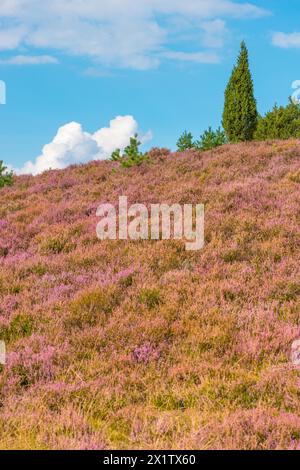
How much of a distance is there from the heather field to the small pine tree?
13.5 m

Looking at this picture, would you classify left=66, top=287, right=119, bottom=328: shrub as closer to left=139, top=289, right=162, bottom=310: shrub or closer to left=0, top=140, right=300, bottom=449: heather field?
left=0, top=140, right=300, bottom=449: heather field

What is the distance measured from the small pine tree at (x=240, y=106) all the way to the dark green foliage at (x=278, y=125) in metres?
6.65

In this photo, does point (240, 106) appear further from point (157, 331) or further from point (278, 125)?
point (157, 331)

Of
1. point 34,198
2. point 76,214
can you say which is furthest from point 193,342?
point 34,198

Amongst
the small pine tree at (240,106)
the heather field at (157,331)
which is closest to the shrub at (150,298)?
the heather field at (157,331)

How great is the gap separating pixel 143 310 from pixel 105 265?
2.58 meters

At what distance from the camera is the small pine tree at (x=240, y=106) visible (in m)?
27.7

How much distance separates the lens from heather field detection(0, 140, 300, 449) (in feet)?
16.3

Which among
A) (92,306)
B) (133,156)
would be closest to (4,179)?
(133,156)

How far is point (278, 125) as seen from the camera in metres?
34.9

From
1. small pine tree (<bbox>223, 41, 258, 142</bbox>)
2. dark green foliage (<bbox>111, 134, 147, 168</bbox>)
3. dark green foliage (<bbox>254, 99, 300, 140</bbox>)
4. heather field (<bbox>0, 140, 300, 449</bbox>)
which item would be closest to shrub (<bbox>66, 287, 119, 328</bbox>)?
heather field (<bbox>0, 140, 300, 449</bbox>)

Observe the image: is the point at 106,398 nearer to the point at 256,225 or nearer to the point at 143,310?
the point at 143,310

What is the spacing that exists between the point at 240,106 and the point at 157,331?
22964mm

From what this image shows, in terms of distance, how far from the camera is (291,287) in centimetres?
859
